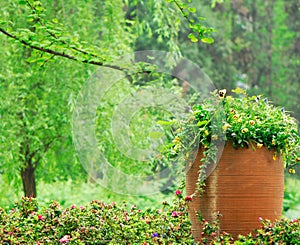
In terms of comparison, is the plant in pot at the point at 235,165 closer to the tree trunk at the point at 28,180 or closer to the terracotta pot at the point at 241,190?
the terracotta pot at the point at 241,190

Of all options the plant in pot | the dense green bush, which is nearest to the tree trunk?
the dense green bush

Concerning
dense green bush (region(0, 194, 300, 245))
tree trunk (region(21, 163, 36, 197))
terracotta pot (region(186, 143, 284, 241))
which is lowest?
dense green bush (region(0, 194, 300, 245))

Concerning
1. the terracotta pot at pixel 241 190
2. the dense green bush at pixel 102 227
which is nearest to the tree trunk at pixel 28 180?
the dense green bush at pixel 102 227

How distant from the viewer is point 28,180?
22.4 feet

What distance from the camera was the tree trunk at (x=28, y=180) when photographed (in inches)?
268

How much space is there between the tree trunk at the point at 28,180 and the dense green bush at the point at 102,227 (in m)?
3.02

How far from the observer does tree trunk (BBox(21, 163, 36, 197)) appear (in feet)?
22.3

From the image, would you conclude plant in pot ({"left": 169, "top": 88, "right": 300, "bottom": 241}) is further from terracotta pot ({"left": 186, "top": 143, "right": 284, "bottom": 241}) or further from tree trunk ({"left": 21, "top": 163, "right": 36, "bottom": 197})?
tree trunk ({"left": 21, "top": 163, "right": 36, "bottom": 197})

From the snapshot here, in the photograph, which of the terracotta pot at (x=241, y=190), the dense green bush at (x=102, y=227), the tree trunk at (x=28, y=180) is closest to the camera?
the terracotta pot at (x=241, y=190)

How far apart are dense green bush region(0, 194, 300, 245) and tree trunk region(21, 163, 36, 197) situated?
3024 mm

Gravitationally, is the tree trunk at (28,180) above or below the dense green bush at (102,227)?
above

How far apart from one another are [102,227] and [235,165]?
0.89 m

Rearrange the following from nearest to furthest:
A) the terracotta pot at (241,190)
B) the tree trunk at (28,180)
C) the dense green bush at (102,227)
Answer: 1. the terracotta pot at (241,190)
2. the dense green bush at (102,227)
3. the tree trunk at (28,180)

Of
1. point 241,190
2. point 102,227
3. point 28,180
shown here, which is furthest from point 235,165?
point 28,180
